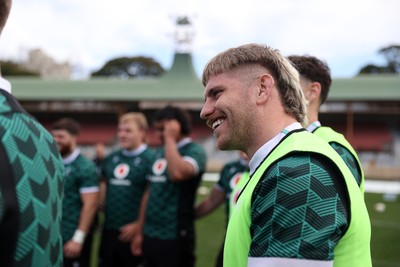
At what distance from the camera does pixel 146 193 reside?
16.0 feet

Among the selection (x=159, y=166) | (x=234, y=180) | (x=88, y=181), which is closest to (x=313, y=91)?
(x=234, y=180)

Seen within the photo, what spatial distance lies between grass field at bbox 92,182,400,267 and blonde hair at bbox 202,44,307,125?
5332mm

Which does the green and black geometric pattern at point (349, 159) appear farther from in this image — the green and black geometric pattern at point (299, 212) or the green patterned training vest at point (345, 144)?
the green and black geometric pattern at point (299, 212)

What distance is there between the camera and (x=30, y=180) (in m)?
1.33

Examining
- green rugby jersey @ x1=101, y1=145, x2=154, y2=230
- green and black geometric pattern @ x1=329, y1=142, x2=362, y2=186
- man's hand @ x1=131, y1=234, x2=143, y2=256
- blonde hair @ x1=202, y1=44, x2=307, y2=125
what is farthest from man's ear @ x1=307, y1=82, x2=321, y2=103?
man's hand @ x1=131, y1=234, x2=143, y2=256

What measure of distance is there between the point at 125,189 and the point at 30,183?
11.7 ft

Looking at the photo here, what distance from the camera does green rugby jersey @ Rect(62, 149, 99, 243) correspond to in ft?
15.1

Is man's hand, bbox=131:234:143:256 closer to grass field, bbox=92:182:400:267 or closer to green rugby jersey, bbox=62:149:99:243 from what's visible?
green rugby jersey, bbox=62:149:99:243

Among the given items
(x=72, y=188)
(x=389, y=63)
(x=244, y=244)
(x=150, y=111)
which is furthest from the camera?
(x=389, y=63)

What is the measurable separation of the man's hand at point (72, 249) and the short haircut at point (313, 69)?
2791 mm

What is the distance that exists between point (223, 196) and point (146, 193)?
2.66 feet

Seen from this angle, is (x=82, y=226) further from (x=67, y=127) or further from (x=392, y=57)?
(x=392, y=57)

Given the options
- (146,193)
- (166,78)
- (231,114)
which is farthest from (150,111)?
(231,114)

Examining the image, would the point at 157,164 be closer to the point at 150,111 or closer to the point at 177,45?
the point at 150,111
